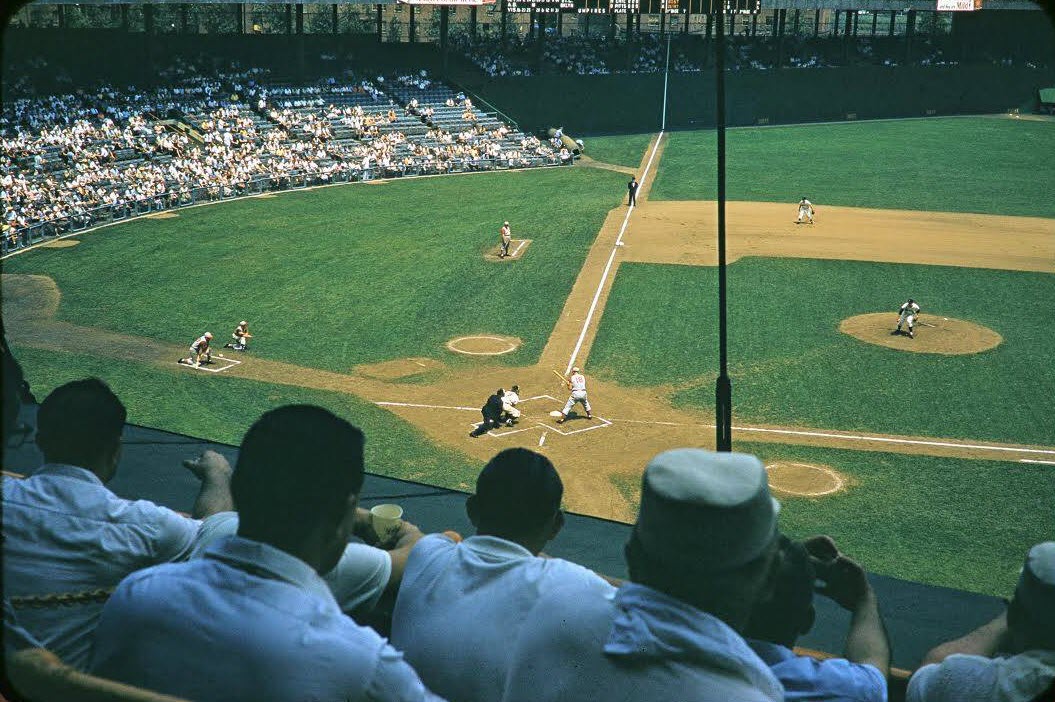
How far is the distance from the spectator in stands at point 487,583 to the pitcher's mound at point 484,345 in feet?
59.4

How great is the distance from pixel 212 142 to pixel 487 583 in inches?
1593

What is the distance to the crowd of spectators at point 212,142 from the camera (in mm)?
33250

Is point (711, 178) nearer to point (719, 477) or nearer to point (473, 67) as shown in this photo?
point (473, 67)

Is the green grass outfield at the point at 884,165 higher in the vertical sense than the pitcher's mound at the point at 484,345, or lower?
higher

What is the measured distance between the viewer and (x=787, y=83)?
61062 mm

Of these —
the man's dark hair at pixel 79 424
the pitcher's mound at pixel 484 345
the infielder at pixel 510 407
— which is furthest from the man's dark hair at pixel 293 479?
the pitcher's mound at pixel 484 345

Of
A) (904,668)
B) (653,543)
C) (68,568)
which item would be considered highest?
→ (653,543)

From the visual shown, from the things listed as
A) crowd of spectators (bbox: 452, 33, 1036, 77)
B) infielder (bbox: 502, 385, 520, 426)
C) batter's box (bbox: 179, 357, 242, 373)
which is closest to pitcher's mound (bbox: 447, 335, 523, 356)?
infielder (bbox: 502, 385, 520, 426)

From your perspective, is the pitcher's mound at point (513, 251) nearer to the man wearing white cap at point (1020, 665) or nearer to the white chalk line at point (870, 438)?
the white chalk line at point (870, 438)

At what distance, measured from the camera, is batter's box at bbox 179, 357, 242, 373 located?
2033 centimetres

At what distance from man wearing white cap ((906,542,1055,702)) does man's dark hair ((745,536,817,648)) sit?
396mm

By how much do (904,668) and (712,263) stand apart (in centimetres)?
2632

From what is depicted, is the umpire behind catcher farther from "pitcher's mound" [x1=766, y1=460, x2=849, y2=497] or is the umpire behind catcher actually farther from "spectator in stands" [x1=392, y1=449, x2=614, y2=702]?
"spectator in stands" [x1=392, y1=449, x2=614, y2=702]

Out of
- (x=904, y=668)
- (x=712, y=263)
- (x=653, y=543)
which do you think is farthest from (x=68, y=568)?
(x=712, y=263)
